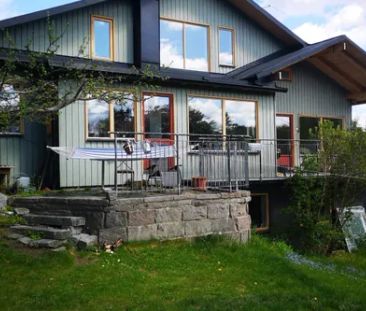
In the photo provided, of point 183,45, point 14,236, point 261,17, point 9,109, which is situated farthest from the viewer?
point 261,17

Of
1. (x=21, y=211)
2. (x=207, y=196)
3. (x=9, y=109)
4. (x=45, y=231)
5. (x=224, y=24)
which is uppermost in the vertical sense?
(x=224, y=24)

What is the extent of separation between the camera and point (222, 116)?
1483 centimetres

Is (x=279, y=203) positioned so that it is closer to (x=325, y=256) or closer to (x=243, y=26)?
(x=325, y=256)

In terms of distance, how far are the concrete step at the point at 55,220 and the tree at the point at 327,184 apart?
613cm

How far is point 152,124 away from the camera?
13586mm

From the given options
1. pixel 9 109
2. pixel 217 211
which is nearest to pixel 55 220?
pixel 9 109

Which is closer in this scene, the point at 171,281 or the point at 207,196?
the point at 171,281

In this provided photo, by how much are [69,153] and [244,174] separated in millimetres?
4160

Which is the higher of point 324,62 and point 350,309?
point 324,62

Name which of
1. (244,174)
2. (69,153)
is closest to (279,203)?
(244,174)

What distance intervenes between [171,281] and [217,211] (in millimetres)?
2975

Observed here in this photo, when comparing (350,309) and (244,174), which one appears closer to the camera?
(350,309)

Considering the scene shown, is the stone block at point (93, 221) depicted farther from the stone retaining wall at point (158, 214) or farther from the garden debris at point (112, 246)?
the garden debris at point (112, 246)

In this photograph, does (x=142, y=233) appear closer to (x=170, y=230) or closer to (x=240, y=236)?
(x=170, y=230)
